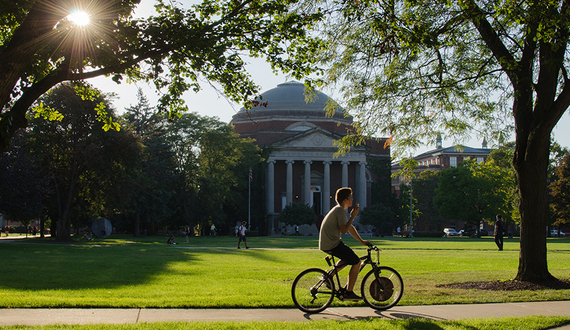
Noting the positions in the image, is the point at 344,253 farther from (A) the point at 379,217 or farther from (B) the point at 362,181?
(B) the point at 362,181

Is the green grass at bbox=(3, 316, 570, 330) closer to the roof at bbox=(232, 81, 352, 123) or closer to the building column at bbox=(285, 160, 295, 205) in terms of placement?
the building column at bbox=(285, 160, 295, 205)

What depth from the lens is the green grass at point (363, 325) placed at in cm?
724

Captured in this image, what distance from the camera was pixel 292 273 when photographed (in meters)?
15.3

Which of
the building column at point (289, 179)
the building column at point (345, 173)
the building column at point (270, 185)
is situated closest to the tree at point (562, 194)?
the building column at point (345, 173)

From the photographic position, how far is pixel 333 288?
860 cm

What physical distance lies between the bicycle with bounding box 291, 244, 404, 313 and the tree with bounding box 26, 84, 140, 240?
29.7 metres

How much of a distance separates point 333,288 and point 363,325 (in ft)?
3.77

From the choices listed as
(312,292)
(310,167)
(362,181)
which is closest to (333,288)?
(312,292)

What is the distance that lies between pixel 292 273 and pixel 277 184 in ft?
206

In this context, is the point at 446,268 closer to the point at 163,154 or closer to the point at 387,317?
the point at 387,317

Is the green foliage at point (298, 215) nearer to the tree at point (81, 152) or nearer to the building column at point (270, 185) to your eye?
the building column at point (270, 185)

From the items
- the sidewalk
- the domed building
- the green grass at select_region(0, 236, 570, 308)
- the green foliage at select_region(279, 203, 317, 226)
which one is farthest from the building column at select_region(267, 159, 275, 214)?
the sidewalk

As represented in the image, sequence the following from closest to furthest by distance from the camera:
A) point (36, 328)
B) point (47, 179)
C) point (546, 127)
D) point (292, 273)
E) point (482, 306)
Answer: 1. point (36, 328)
2. point (482, 306)
3. point (546, 127)
4. point (292, 273)
5. point (47, 179)

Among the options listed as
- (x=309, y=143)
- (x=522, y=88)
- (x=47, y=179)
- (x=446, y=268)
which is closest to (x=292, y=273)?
(x=446, y=268)
